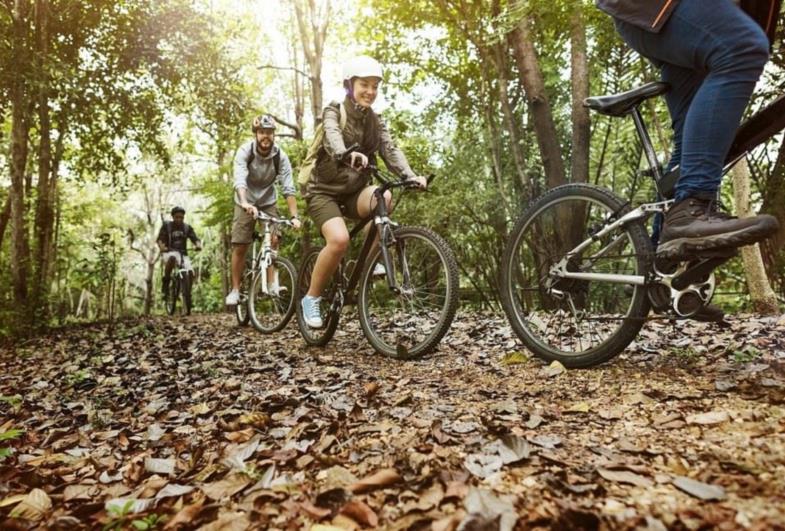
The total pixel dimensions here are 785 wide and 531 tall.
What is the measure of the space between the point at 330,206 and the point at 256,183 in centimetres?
274

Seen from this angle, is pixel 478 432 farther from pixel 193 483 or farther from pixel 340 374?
pixel 340 374

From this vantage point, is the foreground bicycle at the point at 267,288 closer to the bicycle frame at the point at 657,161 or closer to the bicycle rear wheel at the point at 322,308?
the bicycle rear wheel at the point at 322,308

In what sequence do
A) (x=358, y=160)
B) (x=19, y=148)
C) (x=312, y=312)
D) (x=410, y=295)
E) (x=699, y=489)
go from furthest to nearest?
(x=19, y=148) → (x=312, y=312) → (x=410, y=295) → (x=358, y=160) → (x=699, y=489)

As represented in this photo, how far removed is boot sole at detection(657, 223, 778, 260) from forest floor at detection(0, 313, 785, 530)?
59 centimetres

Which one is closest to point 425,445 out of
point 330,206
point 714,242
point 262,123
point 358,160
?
point 714,242

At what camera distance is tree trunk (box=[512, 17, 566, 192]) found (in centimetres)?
626

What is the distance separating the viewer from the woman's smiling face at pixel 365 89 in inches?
152

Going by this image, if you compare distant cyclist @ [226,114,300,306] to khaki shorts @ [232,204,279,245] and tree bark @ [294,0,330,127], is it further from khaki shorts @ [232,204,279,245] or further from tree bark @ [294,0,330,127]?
tree bark @ [294,0,330,127]

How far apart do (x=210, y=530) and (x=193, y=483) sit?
1.33ft

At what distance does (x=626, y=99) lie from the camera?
8.48ft

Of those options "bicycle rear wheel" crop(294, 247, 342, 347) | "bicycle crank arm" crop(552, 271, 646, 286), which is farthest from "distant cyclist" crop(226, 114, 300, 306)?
"bicycle crank arm" crop(552, 271, 646, 286)

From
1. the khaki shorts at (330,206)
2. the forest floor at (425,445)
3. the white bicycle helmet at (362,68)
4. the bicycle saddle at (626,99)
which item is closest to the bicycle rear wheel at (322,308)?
the khaki shorts at (330,206)

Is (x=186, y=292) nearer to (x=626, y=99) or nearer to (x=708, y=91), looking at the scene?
(x=626, y=99)

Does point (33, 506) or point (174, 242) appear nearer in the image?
point (33, 506)
